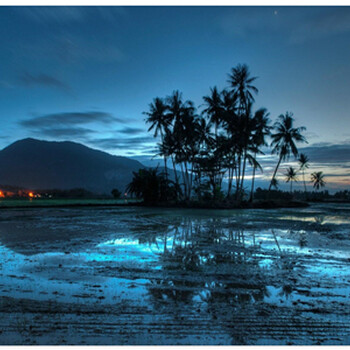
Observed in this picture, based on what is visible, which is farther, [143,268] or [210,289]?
[143,268]

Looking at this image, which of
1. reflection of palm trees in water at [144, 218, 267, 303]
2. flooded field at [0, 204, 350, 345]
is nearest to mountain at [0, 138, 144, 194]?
reflection of palm trees in water at [144, 218, 267, 303]

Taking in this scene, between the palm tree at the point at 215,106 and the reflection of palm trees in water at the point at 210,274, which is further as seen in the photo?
the palm tree at the point at 215,106

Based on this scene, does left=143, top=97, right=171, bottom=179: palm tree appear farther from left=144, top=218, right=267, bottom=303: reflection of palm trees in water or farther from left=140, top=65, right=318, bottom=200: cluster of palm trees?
left=144, top=218, right=267, bottom=303: reflection of palm trees in water

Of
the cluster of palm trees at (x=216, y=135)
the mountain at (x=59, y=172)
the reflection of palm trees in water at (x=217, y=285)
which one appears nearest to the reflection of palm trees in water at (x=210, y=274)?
the reflection of palm trees in water at (x=217, y=285)

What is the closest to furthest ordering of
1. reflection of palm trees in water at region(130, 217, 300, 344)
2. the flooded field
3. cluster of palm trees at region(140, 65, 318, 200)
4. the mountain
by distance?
the flooded field < reflection of palm trees in water at region(130, 217, 300, 344) < cluster of palm trees at region(140, 65, 318, 200) < the mountain

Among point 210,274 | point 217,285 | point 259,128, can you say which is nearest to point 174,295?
point 217,285

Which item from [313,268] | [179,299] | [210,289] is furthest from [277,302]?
[313,268]

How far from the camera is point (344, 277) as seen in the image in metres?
4.75

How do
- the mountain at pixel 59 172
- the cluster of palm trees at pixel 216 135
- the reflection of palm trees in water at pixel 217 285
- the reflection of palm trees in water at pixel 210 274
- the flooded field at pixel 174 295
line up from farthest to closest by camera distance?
1. the mountain at pixel 59 172
2. the cluster of palm trees at pixel 216 135
3. the reflection of palm trees in water at pixel 210 274
4. the reflection of palm trees in water at pixel 217 285
5. the flooded field at pixel 174 295

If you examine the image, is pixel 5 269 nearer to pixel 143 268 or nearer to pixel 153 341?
pixel 143 268

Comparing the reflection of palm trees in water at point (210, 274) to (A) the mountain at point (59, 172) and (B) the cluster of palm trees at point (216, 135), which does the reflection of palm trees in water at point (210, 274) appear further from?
(A) the mountain at point (59, 172)

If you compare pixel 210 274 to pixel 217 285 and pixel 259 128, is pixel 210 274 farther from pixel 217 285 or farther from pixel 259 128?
pixel 259 128

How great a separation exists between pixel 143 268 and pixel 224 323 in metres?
2.61

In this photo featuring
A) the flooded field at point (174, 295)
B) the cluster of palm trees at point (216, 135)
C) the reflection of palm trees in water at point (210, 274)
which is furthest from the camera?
the cluster of palm trees at point (216, 135)
